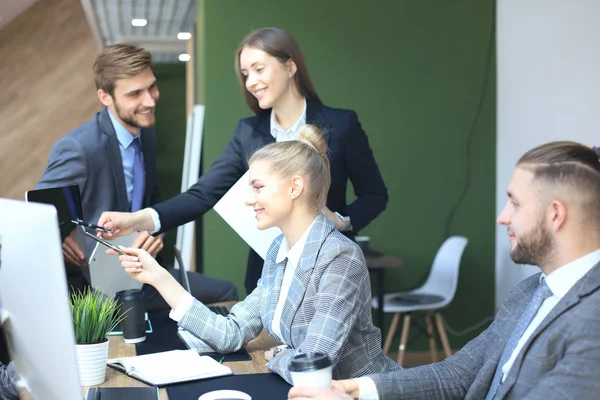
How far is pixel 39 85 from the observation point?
8.09 m

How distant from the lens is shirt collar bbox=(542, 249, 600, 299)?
4.63 ft

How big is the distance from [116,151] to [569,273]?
202 cm

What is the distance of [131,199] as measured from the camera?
3.10 m

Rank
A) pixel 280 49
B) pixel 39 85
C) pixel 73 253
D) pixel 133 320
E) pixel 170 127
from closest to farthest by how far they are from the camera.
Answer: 1. pixel 133 320
2. pixel 73 253
3. pixel 280 49
4. pixel 170 127
5. pixel 39 85

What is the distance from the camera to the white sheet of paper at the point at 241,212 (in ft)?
8.41

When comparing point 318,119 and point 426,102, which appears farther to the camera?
point 426,102

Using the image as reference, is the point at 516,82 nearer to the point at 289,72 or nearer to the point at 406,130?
the point at 406,130

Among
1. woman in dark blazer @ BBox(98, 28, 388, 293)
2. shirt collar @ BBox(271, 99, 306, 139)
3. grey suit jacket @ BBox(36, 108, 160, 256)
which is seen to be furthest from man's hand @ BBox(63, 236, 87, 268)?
shirt collar @ BBox(271, 99, 306, 139)

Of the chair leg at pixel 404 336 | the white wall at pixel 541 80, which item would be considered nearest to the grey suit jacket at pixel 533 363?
the white wall at pixel 541 80

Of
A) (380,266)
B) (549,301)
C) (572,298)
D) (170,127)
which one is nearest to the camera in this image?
(572,298)

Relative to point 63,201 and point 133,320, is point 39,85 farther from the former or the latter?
point 133,320

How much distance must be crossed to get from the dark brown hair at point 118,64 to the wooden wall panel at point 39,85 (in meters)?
5.24

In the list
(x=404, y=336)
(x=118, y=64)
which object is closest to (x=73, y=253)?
(x=118, y=64)

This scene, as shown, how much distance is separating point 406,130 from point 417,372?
10.4ft
